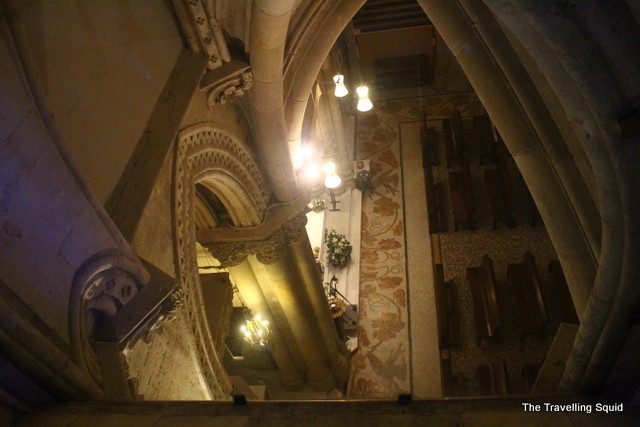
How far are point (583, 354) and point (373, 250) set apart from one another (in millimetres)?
6317

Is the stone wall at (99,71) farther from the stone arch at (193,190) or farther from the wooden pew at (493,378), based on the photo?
the wooden pew at (493,378)

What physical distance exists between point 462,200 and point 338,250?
218cm

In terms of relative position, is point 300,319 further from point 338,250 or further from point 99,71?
point 99,71

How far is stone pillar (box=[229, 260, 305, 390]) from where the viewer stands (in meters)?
5.55

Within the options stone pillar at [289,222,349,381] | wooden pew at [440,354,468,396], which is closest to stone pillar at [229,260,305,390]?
stone pillar at [289,222,349,381]

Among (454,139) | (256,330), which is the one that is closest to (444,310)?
(256,330)

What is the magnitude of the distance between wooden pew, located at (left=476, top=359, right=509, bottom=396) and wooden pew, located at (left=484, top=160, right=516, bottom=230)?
2.45 m

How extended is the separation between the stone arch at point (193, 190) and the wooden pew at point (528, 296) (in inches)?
153

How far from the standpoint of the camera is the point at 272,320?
596 centimetres

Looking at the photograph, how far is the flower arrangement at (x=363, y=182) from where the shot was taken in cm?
870

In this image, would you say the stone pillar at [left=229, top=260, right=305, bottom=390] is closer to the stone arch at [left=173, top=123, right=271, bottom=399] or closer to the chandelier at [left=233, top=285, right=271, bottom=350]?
the chandelier at [left=233, top=285, right=271, bottom=350]

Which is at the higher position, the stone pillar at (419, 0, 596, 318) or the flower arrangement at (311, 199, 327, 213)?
the flower arrangement at (311, 199, 327, 213)

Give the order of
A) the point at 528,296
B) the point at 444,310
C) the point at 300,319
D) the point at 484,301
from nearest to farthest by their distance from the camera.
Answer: the point at 300,319 < the point at 528,296 < the point at 484,301 < the point at 444,310

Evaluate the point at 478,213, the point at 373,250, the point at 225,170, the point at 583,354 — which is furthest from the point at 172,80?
the point at 478,213
